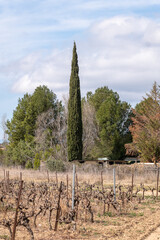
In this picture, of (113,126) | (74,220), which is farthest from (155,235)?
(113,126)

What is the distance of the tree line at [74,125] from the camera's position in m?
34.6

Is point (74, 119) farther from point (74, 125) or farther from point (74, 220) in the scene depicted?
point (74, 220)

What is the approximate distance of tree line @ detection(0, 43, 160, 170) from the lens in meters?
34.6

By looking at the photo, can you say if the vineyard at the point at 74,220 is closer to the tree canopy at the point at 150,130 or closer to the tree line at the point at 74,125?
the tree canopy at the point at 150,130

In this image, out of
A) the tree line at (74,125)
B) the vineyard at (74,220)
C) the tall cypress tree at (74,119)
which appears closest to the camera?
the vineyard at (74,220)

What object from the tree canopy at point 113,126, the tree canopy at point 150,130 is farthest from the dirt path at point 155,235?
the tree canopy at point 113,126

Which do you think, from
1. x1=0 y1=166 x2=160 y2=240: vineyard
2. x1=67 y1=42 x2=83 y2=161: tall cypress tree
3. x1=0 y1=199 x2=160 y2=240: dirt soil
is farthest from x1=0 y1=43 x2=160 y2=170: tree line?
x1=0 y1=199 x2=160 y2=240: dirt soil

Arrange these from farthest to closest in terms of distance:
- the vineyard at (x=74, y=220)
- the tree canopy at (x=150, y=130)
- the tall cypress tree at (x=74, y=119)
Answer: the tall cypress tree at (x=74, y=119) → the tree canopy at (x=150, y=130) → the vineyard at (x=74, y=220)

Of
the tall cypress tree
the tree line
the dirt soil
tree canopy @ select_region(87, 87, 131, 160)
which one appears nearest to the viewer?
the dirt soil

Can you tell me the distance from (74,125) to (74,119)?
0.57 m

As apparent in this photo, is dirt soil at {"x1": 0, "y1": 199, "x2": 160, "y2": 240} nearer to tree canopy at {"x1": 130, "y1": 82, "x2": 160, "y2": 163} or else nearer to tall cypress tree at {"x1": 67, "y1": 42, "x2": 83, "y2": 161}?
tree canopy at {"x1": 130, "y1": 82, "x2": 160, "y2": 163}

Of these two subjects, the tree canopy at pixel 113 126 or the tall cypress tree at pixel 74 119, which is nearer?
the tall cypress tree at pixel 74 119

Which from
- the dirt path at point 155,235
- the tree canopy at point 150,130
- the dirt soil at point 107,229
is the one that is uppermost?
the tree canopy at point 150,130

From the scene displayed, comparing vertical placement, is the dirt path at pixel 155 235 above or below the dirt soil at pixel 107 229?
below
